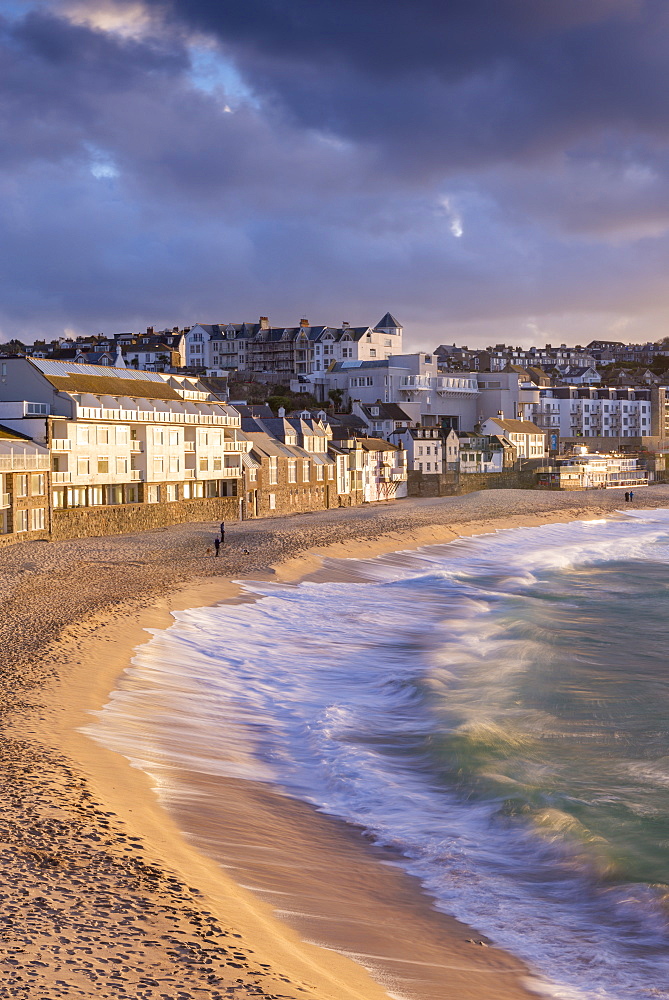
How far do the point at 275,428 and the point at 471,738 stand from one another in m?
43.4

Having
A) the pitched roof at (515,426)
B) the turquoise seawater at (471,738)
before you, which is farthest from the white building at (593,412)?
the turquoise seawater at (471,738)

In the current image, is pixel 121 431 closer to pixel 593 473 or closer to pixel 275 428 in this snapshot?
pixel 275 428

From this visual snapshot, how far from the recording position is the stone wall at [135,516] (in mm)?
37750

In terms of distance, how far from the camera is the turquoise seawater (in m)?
10.3

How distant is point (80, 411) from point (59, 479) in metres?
3.77

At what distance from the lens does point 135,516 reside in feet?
138

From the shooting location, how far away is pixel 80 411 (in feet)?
132

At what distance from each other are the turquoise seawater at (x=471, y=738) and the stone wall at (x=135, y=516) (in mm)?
12488

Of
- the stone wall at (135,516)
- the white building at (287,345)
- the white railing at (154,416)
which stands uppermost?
the white building at (287,345)

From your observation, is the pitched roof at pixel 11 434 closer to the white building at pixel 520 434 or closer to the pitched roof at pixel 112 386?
the pitched roof at pixel 112 386

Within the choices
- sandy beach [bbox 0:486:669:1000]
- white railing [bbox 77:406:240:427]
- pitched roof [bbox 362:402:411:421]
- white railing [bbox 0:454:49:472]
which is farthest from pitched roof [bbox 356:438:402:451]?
sandy beach [bbox 0:486:669:1000]

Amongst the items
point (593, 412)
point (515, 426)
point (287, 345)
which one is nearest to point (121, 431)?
point (515, 426)

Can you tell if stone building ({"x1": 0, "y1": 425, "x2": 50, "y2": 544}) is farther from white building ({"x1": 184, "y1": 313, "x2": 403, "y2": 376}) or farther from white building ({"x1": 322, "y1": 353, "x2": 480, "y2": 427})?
white building ({"x1": 184, "y1": 313, "x2": 403, "y2": 376})

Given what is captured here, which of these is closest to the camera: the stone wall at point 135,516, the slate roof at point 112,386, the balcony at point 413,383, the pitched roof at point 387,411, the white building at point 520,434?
the stone wall at point 135,516
